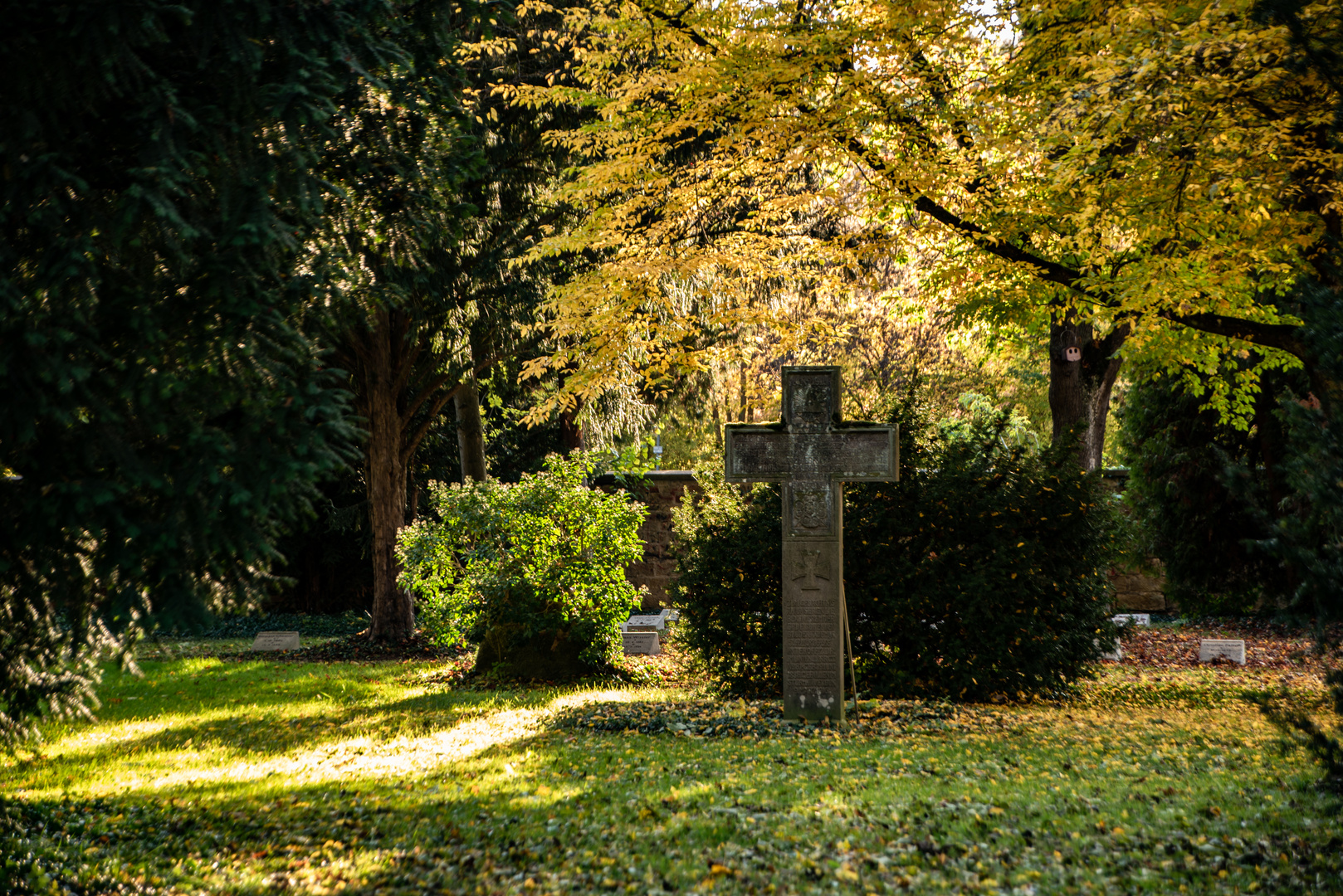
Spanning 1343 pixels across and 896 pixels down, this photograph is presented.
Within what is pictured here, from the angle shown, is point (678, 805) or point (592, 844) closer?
point (592, 844)

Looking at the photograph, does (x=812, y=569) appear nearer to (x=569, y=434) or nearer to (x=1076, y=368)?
(x=1076, y=368)

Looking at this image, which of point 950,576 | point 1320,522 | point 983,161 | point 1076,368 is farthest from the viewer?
point 1076,368

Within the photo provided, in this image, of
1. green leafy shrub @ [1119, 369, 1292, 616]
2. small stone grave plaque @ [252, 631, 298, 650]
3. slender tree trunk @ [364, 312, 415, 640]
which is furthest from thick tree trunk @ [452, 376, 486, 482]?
green leafy shrub @ [1119, 369, 1292, 616]

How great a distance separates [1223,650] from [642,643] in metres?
7.15

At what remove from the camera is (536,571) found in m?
10.3

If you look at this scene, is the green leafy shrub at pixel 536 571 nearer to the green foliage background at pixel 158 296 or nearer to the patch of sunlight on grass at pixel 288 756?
the patch of sunlight on grass at pixel 288 756

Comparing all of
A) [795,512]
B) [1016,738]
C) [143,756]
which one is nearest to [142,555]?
[143,756]

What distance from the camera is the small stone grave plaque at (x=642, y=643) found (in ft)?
40.8

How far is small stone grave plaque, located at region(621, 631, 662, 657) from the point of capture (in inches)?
489

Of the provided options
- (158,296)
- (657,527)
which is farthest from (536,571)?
(158,296)

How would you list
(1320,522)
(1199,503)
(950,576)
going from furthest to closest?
(1199,503) < (950,576) < (1320,522)

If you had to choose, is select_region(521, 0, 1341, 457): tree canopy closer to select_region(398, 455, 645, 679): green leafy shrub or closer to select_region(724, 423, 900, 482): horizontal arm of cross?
select_region(398, 455, 645, 679): green leafy shrub

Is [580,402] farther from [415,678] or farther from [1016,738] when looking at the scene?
[1016,738]

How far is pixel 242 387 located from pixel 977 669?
253 inches
